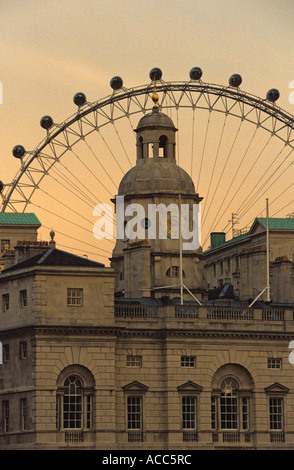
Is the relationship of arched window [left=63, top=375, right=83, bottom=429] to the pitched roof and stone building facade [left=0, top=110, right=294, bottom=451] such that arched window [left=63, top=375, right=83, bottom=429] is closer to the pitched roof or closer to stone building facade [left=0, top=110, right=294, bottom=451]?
stone building facade [left=0, top=110, right=294, bottom=451]

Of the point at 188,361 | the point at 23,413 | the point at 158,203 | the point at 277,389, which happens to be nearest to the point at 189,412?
the point at 188,361

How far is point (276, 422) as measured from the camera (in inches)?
5955

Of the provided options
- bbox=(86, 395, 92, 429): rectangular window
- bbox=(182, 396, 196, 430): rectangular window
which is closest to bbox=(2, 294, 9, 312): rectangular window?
bbox=(86, 395, 92, 429): rectangular window

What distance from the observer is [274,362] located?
499 ft

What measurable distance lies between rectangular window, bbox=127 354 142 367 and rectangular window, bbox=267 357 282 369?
10.5 m

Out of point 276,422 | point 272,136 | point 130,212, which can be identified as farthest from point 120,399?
point 272,136

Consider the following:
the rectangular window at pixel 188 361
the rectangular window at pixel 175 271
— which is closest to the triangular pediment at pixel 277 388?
the rectangular window at pixel 188 361

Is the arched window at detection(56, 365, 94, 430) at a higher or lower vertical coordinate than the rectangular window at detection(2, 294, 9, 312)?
lower

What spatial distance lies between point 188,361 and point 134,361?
4.32 m

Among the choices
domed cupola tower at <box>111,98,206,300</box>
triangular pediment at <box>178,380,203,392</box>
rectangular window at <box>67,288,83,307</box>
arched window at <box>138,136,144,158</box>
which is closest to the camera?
rectangular window at <box>67,288,83,307</box>

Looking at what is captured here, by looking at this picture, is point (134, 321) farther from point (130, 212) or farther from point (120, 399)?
point (130, 212)

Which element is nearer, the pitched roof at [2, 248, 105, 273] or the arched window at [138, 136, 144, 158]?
the pitched roof at [2, 248, 105, 273]

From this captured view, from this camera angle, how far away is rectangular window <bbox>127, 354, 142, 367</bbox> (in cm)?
A: 14850

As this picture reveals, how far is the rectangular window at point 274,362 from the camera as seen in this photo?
15188 centimetres
